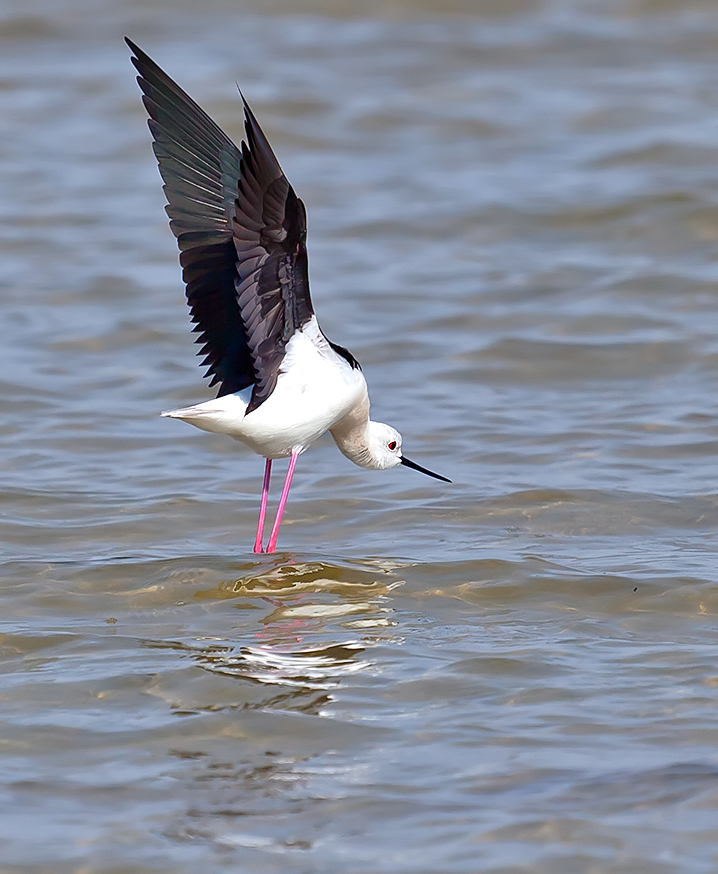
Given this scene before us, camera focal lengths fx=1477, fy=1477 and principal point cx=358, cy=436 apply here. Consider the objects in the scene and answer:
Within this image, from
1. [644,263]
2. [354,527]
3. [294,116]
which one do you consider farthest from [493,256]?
[354,527]

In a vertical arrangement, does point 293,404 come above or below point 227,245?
below

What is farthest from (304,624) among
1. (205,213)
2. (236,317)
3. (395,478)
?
(395,478)

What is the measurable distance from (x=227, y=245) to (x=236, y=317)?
0.31m

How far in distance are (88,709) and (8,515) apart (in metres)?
2.39

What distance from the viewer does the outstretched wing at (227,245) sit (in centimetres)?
531

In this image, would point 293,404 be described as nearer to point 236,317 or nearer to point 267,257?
point 236,317

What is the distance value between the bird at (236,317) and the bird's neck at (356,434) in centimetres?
3

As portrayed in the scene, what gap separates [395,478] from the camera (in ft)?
24.9

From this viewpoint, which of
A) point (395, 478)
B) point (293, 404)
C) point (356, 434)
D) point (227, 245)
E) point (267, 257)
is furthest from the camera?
point (395, 478)

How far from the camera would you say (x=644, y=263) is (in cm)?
1074

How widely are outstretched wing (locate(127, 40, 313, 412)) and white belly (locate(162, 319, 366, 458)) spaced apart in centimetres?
7

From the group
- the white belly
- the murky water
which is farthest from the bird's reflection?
the white belly

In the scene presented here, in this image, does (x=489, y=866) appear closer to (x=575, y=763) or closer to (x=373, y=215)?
(x=575, y=763)

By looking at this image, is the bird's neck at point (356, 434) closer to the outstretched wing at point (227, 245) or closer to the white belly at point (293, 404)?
the white belly at point (293, 404)
